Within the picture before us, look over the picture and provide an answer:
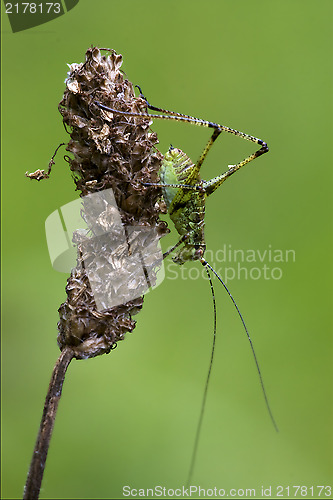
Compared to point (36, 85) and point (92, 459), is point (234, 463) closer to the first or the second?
point (92, 459)

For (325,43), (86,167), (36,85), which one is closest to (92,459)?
(86,167)

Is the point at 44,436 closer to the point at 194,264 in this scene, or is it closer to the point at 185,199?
the point at 185,199

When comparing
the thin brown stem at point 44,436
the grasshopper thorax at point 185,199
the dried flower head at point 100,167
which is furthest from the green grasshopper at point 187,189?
the thin brown stem at point 44,436

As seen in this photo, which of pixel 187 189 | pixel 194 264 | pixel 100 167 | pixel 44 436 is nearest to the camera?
pixel 44 436

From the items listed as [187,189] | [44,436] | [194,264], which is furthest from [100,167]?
[194,264]

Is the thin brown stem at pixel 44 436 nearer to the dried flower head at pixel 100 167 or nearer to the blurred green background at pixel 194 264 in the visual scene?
the dried flower head at pixel 100 167

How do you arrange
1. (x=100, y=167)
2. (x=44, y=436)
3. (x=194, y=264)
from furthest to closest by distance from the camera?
1. (x=194, y=264)
2. (x=100, y=167)
3. (x=44, y=436)

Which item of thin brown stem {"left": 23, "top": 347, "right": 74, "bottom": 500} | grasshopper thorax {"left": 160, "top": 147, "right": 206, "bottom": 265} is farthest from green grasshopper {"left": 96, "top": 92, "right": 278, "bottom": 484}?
thin brown stem {"left": 23, "top": 347, "right": 74, "bottom": 500}
